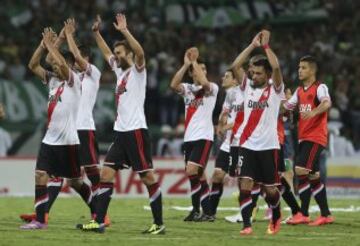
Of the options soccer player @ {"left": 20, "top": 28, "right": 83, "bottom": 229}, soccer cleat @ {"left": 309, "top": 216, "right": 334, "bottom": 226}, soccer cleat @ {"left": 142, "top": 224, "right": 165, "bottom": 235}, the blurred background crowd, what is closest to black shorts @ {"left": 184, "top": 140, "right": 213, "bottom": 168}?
soccer cleat @ {"left": 309, "top": 216, "right": 334, "bottom": 226}

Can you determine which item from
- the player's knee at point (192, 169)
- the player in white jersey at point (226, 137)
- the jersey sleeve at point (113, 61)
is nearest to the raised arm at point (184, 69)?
the player in white jersey at point (226, 137)

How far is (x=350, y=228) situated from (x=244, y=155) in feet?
9.45

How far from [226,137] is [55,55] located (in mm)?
4699

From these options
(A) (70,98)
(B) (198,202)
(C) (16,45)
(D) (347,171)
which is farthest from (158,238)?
(C) (16,45)

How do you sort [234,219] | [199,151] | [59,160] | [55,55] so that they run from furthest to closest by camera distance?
1. [199,151]
2. [234,219]
3. [59,160]
4. [55,55]

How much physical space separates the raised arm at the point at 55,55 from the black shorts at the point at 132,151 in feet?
4.34

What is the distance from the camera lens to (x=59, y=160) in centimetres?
1675

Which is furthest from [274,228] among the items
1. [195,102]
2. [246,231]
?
[195,102]

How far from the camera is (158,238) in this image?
15.2 metres

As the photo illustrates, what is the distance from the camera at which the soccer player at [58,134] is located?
54.1ft

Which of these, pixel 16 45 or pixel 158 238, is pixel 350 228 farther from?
pixel 16 45

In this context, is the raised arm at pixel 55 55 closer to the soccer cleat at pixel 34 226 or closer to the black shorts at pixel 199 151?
the soccer cleat at pixel 34 226

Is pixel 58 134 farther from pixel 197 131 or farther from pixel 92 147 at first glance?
pixel 197 131

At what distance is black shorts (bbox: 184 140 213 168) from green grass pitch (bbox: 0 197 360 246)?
1.07 meters
